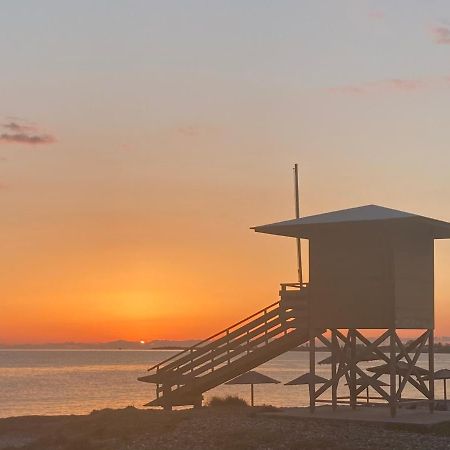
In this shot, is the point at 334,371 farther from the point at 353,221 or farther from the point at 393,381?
the point at 353,221

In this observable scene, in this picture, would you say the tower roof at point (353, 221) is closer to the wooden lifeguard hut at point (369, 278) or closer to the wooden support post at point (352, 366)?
the wooden lifeguard hut at point (369, 278)

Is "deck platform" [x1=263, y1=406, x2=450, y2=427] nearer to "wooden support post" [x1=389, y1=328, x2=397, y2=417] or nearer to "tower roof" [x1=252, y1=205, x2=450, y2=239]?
"wooden support post" [x1=389, y1=328, x2=397, y2=417]

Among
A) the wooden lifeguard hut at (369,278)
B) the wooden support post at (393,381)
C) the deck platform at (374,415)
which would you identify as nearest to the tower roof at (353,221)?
the wooden lifeguard hut at (369,278)

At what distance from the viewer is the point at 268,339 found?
1368 inches

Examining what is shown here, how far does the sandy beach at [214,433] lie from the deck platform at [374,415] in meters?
0.30

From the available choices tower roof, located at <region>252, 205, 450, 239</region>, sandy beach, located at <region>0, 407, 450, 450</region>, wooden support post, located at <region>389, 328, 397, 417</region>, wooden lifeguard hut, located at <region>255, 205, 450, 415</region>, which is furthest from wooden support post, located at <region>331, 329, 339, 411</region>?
tower roof, located at <region>252, 205, 450, 239</region>

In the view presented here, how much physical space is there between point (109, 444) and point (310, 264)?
917 cm

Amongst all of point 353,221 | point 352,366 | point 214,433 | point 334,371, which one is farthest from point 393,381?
point 214,433

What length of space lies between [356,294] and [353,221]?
248 cm

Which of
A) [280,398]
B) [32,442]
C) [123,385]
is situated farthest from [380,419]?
[123,385]

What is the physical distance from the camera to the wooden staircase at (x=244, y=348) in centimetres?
3375

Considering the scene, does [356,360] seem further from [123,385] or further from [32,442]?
[123,385]

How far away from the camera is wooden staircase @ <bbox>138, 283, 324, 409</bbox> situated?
1329 inches

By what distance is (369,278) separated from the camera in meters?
31.9
